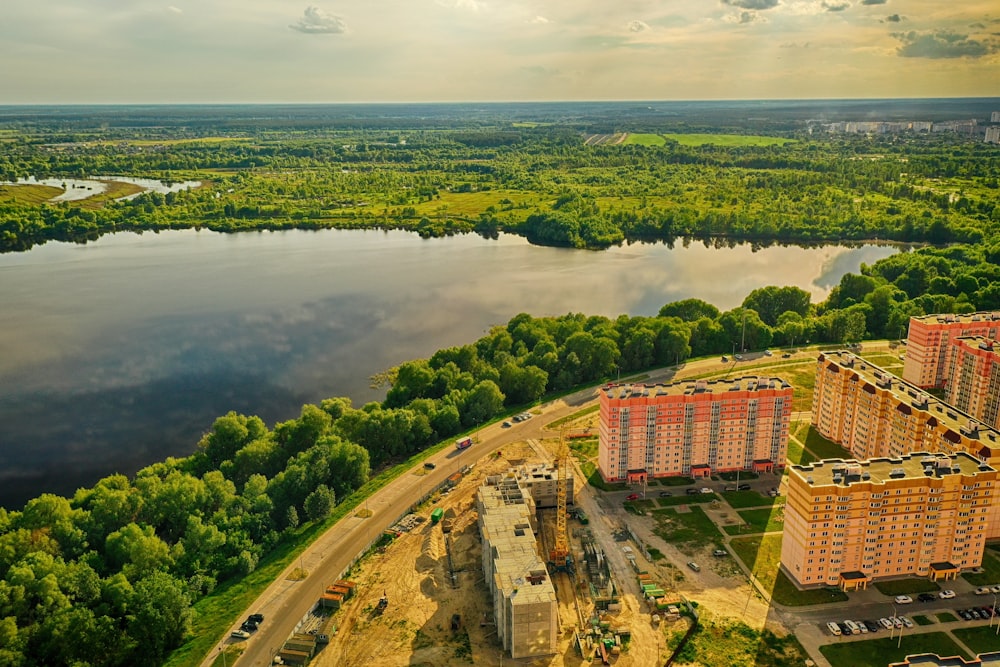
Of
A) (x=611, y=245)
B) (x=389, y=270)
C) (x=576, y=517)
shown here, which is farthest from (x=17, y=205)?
(x=576, y=517)

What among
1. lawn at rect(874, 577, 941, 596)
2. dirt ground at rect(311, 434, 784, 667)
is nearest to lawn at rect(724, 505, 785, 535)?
dirt ground at rect(311, 434, 784, 667)

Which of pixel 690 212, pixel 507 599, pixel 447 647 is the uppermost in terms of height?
pixel 690 212

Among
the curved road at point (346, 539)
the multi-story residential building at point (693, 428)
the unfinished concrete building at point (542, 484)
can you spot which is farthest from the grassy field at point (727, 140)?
the unfinished concrete building at point (542, 484)

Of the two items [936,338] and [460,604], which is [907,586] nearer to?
[460,604]

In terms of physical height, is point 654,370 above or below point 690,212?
below

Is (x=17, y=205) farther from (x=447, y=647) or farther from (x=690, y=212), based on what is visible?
(x=447, y=647)

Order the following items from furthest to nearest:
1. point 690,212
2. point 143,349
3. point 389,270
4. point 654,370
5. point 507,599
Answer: point 690,212 < point 389,270 < point 143,349 < point 654,370 < point 507,599
